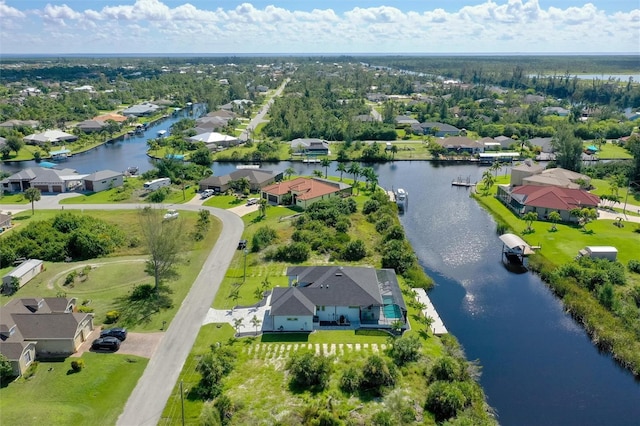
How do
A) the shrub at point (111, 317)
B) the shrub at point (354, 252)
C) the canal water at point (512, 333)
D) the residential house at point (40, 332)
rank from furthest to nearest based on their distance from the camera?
the shrub at point (354, 252)
the shrub at point (111, 317)
the residential house at point (40, 332)
the canal water at point (512, 333)

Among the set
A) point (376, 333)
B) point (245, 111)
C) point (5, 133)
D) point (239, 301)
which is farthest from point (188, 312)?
point (245, 111)

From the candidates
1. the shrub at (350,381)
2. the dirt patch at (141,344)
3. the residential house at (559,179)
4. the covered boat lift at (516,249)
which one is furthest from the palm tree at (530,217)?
the dirt patch at (141,344)

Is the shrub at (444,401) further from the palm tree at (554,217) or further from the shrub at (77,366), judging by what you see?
the palm tree at (554,217)

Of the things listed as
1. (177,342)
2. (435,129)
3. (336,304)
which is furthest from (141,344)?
(435,129)

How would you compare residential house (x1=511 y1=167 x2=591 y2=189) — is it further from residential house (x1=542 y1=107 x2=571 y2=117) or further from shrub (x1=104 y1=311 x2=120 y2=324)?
residential house (x1=542 y1=107 x2=571 y2=117)

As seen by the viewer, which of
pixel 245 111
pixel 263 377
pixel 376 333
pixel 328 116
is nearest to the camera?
pixel 263 377

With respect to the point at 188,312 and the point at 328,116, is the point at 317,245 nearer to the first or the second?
the point at 188,312

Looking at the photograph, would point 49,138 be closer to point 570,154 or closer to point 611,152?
point 570,154
